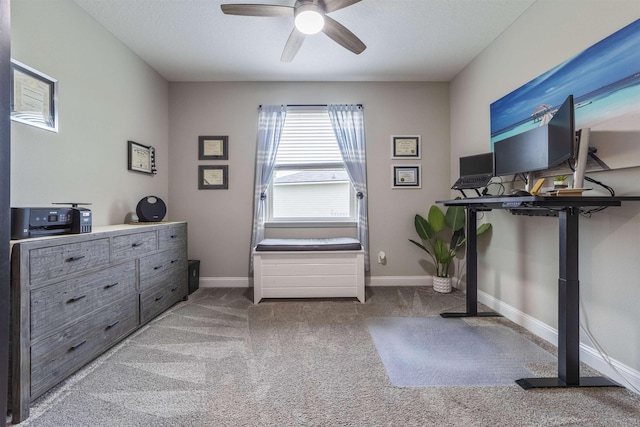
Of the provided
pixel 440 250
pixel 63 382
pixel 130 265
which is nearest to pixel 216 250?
pixel 130 265

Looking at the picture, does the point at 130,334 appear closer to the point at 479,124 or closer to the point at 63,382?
the point at 63,382

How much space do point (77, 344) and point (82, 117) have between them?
1.73 m

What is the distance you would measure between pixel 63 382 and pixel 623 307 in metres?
3.31

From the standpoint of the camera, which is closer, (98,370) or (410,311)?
(98,370)

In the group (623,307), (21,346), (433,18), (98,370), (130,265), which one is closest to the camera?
(21,346)

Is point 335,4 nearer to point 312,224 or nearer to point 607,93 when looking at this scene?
point 607,93

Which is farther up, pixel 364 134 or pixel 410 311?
pixel 364 134

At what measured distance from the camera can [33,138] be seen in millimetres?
1789

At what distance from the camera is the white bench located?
2.92 metres

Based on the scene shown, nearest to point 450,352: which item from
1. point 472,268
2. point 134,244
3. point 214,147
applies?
point 472,268

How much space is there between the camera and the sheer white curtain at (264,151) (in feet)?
11.3

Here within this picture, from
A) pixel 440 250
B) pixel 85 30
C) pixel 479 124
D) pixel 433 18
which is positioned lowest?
pixel 440 250

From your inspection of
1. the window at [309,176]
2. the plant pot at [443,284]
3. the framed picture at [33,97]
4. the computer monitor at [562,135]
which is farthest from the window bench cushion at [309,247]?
the framed picture at [33,97]

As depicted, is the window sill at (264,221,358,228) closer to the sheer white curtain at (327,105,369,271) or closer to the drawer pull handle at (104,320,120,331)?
the sheer white curtain at (327,105,369,271)
